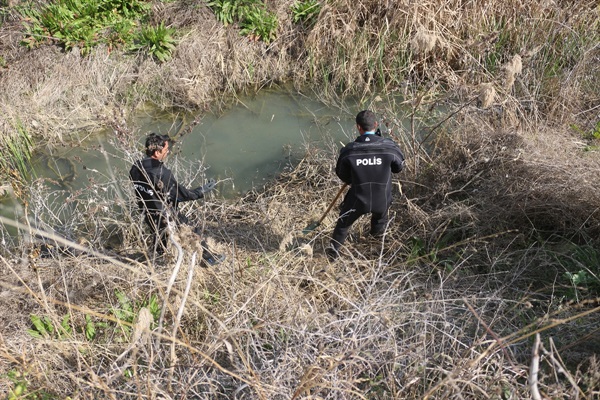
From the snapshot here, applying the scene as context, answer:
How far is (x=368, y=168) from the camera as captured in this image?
361 centimetres

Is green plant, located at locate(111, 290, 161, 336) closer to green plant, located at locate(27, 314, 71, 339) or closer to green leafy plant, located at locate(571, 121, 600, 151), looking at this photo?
green plant, located at locate(27, 314, 71, 339)

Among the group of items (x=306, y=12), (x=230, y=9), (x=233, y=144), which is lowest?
(x=233, y=144)

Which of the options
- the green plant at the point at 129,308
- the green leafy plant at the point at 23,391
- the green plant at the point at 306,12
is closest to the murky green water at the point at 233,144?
the green plant at the point at 306,12

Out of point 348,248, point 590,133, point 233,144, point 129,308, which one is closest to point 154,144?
point 129,308

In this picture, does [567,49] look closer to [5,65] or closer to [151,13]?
[151,13]

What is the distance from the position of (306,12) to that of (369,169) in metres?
4.06

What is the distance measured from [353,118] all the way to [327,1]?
1.69 meters

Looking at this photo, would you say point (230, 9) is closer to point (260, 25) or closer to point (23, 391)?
point (260, 25)

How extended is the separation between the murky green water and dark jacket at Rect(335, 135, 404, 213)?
5.96 feet

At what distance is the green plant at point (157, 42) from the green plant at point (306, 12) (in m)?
1.67

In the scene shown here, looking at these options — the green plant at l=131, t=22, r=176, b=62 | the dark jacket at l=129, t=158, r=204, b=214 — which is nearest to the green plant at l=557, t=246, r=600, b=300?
the dark jacket at l=129, t=158, r=204, b=214

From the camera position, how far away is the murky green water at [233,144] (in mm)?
5688

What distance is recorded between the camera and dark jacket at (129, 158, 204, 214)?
3.50 meters

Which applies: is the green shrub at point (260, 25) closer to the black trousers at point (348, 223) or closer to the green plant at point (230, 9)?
the green plant at point (230, 9)
